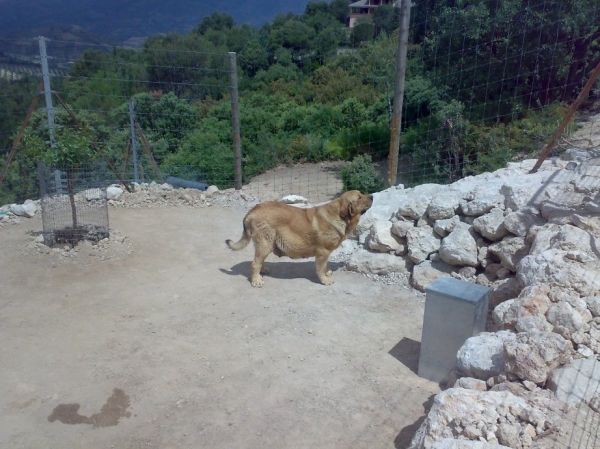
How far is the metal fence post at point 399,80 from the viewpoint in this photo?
9.76 m

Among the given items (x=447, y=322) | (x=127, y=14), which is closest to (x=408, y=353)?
(x=447, y=322)

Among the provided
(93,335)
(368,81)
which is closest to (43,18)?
(368,81)

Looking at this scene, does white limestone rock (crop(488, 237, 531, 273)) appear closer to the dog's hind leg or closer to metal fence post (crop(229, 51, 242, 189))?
the dog's hind leg

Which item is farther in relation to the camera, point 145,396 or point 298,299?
point 298,299

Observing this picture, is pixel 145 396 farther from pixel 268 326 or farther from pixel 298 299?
pixel 298 299

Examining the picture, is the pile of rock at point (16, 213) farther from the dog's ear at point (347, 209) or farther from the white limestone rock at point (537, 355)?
the white limestone rock at point (537, 355)

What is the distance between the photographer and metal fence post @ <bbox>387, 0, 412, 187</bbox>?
9.76 meters

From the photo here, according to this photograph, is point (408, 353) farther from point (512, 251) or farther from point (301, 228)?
point (301, 228)

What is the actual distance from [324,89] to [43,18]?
1445cm

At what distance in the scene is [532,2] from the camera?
452 inches

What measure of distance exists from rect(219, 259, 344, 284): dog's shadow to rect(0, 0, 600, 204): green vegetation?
3338 mm

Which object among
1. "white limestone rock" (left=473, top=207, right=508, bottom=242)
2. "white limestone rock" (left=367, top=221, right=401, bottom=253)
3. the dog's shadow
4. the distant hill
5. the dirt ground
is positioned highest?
the distant hill

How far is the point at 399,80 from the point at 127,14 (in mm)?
30244

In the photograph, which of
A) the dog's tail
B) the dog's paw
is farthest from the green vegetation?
the dog's paw
